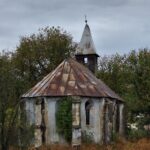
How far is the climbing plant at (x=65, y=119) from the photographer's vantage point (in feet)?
138

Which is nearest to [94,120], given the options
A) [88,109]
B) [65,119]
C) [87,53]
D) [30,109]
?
[88,109]

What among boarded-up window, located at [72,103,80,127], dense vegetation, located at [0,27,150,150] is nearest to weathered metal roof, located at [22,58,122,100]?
boarded-up window, located at [72,103,80,127]

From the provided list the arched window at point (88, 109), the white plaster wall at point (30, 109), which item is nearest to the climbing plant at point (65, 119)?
the arched window at point (88, 109)

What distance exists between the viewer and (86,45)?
185ft

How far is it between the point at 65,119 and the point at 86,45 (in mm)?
15779

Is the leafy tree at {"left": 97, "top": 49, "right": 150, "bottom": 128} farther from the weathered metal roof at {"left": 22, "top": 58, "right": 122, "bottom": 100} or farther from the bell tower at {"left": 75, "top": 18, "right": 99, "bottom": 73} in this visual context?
the weathered metal roof at {"left": 22, "top": 58, "right": 122, "bottom": 100}

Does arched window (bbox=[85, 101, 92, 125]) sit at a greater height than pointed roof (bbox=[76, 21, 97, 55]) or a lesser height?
lesser

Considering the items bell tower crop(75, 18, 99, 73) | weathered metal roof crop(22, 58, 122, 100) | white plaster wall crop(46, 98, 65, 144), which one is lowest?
white plaster wall crop(46, 98, 65, 144)

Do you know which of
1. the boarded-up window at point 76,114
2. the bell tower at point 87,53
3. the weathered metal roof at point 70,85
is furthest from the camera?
the bell tower at point 87,53

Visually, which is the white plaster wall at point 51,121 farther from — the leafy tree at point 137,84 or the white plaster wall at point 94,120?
the leafy tree at point 137,84

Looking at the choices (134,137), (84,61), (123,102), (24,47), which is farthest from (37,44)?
(134,137)

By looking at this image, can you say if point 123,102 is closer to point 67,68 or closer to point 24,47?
point 67,68

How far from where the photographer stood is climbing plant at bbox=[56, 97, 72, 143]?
4203cm

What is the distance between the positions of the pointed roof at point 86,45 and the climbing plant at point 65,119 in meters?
14.1
